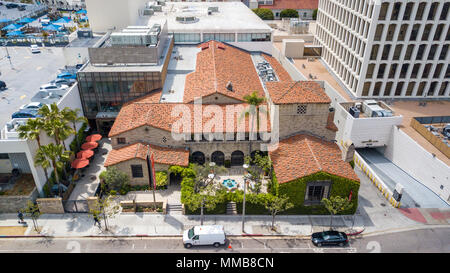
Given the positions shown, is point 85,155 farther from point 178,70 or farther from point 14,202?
point 178,70

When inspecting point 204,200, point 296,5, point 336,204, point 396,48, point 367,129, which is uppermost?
point 396,48

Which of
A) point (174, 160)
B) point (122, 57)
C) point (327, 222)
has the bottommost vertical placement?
point (327, 222)

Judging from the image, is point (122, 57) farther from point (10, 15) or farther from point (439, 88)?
point (10, 15)

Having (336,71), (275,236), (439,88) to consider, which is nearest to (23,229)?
(275,236)

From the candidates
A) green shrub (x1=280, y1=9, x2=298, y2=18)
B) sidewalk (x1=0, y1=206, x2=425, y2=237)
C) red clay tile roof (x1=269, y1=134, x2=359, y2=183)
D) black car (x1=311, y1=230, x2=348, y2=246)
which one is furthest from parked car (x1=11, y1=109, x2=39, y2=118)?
green shrub (x1=280, y1=9, x2=298, y2=18)

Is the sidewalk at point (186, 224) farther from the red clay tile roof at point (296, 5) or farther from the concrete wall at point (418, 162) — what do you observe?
the red clay tile roof at point (296, 5)

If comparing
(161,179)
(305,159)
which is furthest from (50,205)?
(305,159)
